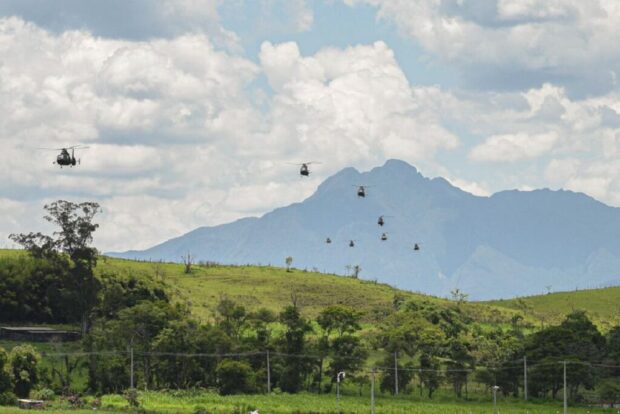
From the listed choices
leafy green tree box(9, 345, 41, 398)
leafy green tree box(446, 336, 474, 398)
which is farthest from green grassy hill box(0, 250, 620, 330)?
leafy green tree box(9, 345, 41, 398)

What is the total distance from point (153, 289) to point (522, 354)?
49990 millimetres

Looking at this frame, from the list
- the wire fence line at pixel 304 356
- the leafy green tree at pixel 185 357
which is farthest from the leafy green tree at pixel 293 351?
the leafy green tree at pixel 185 357

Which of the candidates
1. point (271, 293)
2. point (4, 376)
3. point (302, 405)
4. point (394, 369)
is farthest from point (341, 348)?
point (271, 293)

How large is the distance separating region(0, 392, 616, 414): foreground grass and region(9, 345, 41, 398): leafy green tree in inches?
294

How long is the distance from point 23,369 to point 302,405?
2728 centimetres

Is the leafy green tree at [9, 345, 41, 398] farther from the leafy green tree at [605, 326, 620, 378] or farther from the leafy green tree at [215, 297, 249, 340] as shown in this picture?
the leafy green tree at [605, 326, 620, 378]

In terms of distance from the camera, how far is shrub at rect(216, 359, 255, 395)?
4572 inches

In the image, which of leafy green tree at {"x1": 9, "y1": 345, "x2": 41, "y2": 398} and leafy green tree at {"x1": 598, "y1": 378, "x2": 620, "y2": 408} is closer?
leafy green tree at {"x1": 9, "y1": 345, "x2": 41, "y2": 398}

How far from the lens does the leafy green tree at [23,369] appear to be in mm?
105688

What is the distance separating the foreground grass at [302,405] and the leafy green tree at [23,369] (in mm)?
7462

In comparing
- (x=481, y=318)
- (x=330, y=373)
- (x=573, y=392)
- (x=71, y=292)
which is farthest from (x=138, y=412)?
(x=481, y=318)

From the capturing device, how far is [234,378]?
116375mm

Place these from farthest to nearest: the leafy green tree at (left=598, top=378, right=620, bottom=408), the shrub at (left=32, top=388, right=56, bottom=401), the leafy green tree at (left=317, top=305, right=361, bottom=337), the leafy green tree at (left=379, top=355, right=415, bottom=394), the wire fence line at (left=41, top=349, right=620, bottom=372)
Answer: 1. the leafy green tree at (left=317, top=305, right=361, bottom=337)
2. the leafy green tree at (left=379, top=355, right=415, bottom=394)
3. the wire fence line at (left=41, top=349, right=620, bottom=372)
4. the leafy green tree at (left=598, top=378, right=620, bottom=408)
5. the shrub at (left=32, top=388, right=56, bottom=401)

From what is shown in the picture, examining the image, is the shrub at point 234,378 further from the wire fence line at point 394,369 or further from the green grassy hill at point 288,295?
the green grassy hill at point 288,295
